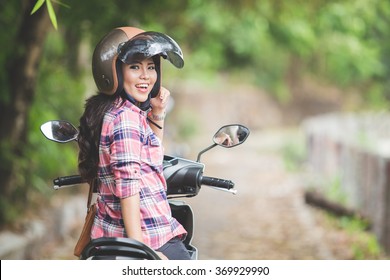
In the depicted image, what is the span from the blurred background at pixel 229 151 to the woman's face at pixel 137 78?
1.67 ft

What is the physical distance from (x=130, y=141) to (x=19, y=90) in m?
4.40

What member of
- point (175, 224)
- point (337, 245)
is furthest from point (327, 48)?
point (175, 224)

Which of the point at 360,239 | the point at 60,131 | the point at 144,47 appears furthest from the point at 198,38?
the point at 144,47

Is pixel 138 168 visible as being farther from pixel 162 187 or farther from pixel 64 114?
pixel 64 114

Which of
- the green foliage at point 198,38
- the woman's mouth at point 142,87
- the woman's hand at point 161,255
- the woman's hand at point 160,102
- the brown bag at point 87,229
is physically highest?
the green foliage at point 198,38

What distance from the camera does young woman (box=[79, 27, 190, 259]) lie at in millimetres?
2400

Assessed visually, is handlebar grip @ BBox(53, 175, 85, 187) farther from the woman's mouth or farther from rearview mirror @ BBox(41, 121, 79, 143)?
the woman's mouth

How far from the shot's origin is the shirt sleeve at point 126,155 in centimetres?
239

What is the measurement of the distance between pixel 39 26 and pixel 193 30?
10344 millimetres

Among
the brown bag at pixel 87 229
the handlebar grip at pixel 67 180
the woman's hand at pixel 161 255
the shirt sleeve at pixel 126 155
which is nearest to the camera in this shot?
the shirt sleeve at pixel 126 155

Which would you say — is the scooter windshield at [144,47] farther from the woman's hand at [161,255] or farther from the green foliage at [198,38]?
the woman's hand at [161,255]

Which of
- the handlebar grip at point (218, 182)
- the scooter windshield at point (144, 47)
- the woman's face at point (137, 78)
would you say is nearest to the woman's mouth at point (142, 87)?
the woman's face at point (137, 78)

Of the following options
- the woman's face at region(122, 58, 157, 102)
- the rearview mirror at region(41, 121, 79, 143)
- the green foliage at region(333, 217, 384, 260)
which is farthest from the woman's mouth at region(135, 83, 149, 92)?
the green foliage at region(333, 217, 384, 260)

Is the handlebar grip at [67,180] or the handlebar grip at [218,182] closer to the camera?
the handlebar grip at [218,182]
